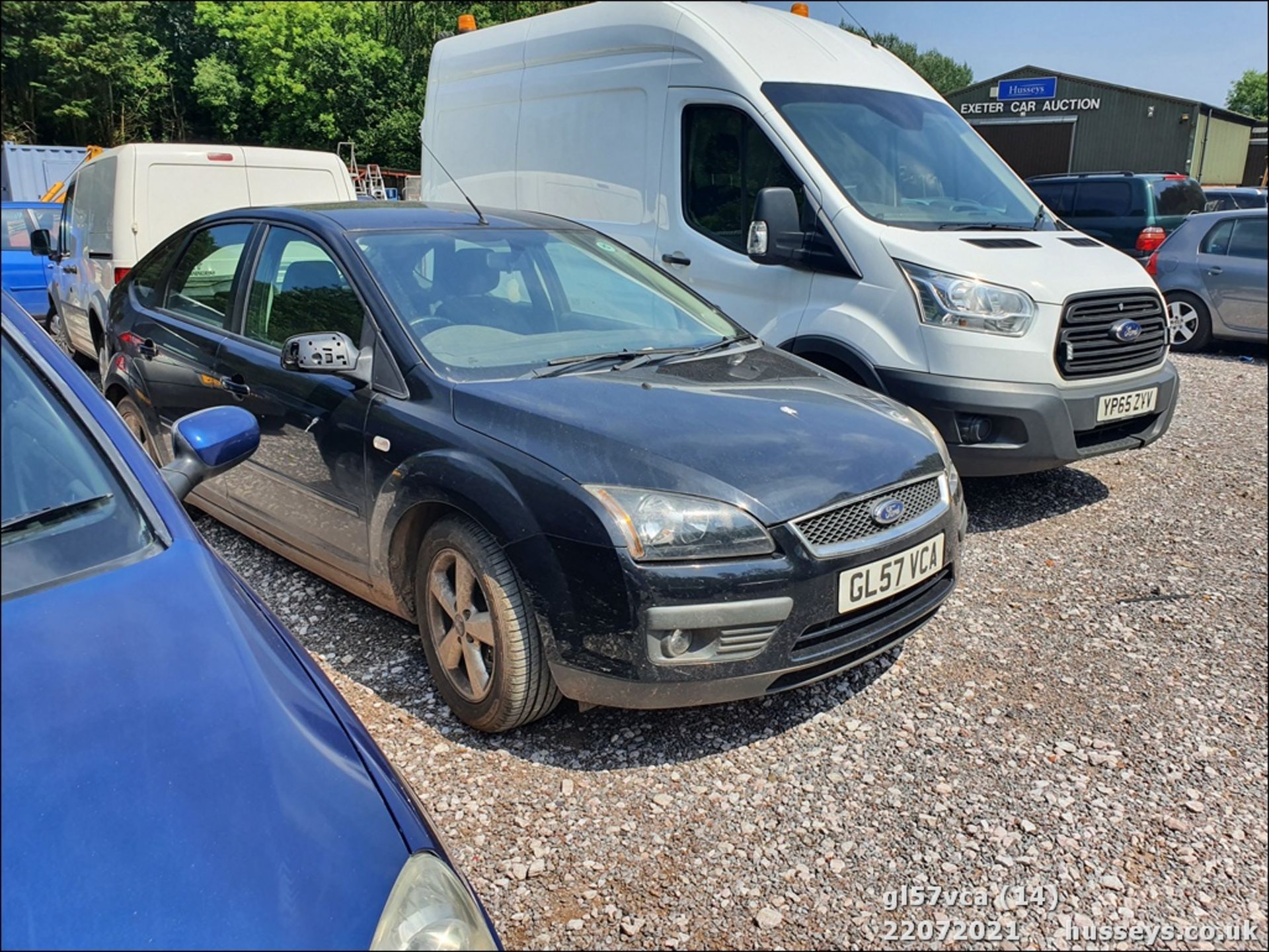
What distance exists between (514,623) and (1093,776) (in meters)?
1.75

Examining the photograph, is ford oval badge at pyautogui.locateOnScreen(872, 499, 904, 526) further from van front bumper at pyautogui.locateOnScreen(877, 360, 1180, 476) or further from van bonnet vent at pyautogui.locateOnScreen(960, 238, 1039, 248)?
van bonnet vent at pyautogui.locateOnScreen(960, 238, 1039, 248)

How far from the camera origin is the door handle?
3.77m

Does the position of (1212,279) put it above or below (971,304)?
below

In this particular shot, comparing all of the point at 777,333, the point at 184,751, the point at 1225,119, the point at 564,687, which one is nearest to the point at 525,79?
the point at 777,333

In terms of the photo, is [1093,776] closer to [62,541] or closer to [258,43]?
[62,541]

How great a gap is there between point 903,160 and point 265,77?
43.0 metres

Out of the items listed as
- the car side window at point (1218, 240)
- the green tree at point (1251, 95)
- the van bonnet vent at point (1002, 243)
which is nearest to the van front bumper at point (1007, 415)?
the van bonnet vent at point (1002, 243)

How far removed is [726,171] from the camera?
543cm

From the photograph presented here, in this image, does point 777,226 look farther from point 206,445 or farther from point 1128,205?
point 1128,205

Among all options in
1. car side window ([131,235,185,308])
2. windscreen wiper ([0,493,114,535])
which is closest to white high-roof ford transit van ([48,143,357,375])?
car side window ([131,235,185,308])

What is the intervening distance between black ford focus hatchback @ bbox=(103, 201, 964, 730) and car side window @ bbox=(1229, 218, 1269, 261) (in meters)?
3.87

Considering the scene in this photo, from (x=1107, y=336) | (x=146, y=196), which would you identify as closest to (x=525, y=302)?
(x=1107, y=336)

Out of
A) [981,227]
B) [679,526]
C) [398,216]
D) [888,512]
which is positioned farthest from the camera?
[981,227]

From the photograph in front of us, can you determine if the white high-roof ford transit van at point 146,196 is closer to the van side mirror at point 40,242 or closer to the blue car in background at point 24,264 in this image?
the van side mirror at point 40,242
